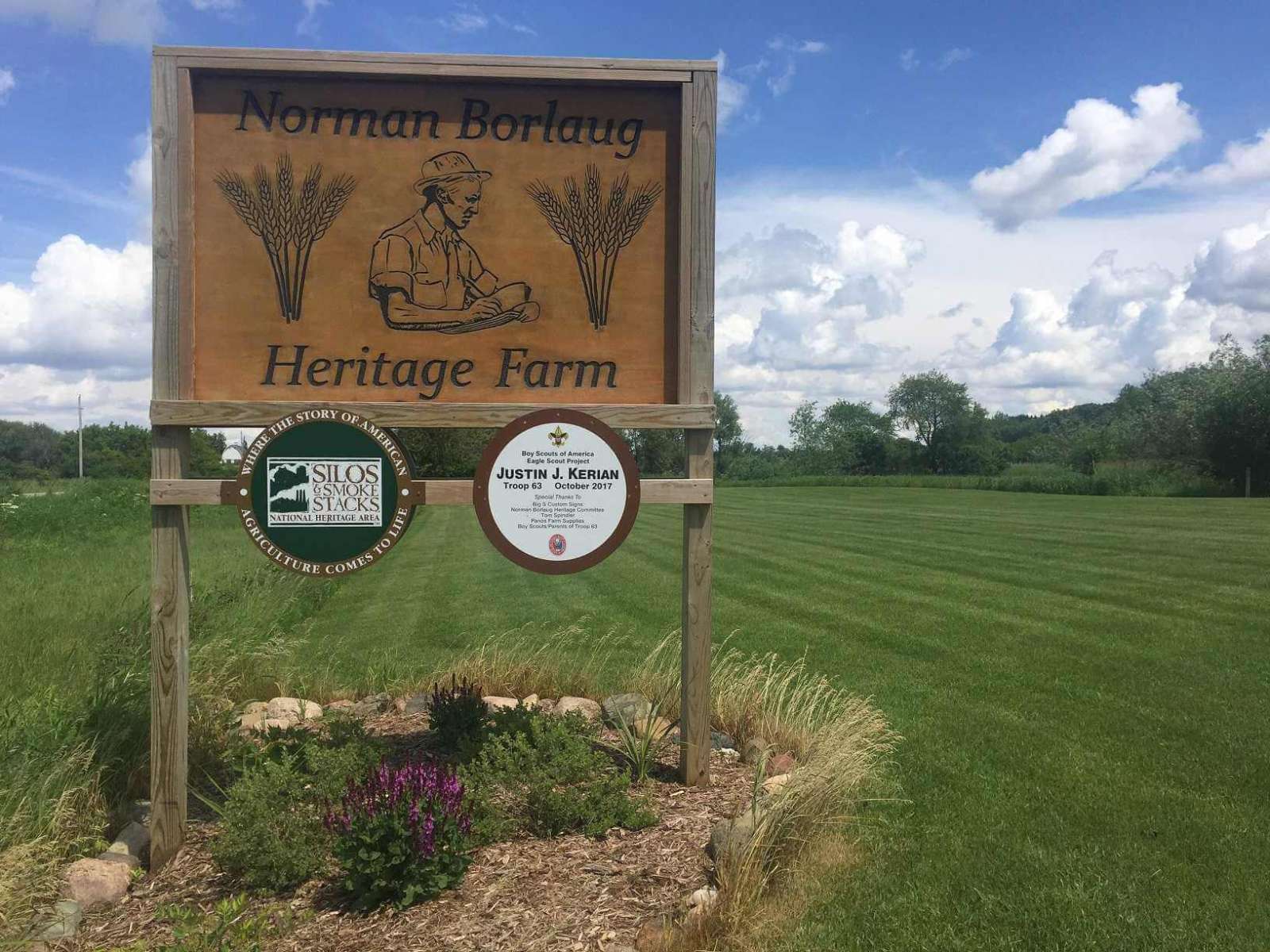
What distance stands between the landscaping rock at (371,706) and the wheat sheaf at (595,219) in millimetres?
3032

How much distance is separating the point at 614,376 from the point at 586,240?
0.72 meters

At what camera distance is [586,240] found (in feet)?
16.1

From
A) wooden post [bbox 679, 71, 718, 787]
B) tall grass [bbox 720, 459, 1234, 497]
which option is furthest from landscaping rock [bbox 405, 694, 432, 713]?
tall grass [bbox 720, 459, 1234, 497]

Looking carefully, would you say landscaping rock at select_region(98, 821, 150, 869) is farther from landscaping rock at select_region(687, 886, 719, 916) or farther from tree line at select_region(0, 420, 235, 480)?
tree line at select_region(0, 420, 235, 480)

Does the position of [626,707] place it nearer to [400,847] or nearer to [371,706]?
[371,706]

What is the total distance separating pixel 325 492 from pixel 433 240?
137 centimetres

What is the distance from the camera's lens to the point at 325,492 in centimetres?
464

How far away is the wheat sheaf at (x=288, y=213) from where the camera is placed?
473 centimetres

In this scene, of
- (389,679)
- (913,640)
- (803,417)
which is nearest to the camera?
(389,679)

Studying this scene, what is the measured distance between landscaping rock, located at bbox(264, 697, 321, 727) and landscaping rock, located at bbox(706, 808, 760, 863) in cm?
296

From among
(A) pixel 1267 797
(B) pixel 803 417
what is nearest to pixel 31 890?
(A) pixel 1267 797

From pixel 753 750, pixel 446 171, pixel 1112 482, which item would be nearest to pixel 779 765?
pixel 753 750

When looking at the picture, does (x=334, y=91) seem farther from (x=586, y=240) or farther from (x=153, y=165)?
(x=586, y=240)

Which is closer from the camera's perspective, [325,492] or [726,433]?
[325,492]
